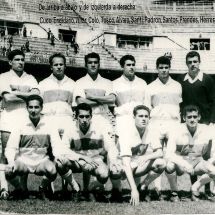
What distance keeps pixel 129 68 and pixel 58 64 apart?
1.74 ft

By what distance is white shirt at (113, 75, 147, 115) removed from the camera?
2980mm

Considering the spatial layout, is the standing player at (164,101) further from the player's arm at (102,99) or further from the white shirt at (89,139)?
the white shirt at (89,139)

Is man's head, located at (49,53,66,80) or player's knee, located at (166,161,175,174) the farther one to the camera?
man's head, located at (49,53,66,80)

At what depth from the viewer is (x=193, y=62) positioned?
297cm

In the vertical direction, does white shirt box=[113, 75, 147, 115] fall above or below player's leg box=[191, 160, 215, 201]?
above

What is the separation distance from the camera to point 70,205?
253 centimetres

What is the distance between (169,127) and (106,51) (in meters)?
3.23

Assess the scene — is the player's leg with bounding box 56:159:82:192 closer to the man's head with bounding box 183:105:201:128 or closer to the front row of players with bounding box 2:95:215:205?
the front row of players with bounding box 2:95:215:205

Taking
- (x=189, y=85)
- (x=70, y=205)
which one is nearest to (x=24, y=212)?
(x=70, y=205)

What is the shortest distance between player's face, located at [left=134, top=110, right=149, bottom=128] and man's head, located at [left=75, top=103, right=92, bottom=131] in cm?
34

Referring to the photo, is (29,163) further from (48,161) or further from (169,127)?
(169,127)

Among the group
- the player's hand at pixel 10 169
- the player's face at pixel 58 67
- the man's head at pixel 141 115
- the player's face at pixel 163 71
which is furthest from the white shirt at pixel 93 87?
the player's hand at pixel 10 169

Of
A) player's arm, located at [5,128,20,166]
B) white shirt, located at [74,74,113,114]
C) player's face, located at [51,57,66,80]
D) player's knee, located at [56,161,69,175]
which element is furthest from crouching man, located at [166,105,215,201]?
player's arm, located at [5,128,20,166]

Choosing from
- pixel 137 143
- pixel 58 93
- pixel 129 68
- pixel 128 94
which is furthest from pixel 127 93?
pixel 58 93
